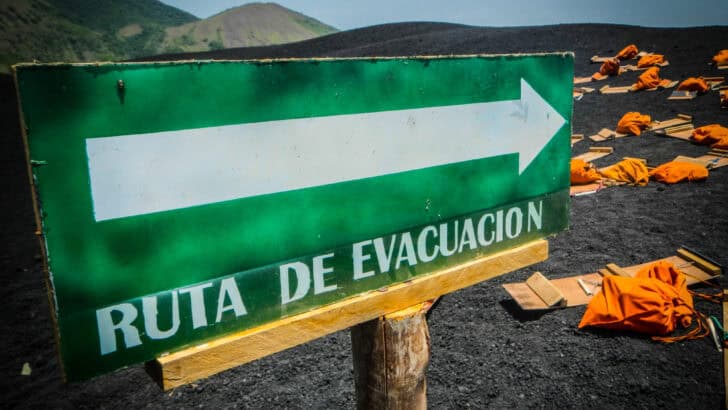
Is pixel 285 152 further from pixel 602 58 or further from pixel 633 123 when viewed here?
pixel 602 58

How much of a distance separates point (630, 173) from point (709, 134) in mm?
3346

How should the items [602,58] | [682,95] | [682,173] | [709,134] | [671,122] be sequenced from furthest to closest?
1. [602,58]
2. [682,95]
3. [671,122]
4. [709,134]
5. [682,173]

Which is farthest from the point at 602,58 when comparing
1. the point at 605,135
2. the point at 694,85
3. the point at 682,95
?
the point at 605,135

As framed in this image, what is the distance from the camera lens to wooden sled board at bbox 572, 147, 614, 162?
1041 centimetres

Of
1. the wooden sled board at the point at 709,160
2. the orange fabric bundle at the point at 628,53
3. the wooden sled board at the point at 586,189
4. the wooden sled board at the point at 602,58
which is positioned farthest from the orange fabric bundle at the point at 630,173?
the orange fabric bundle at the point at 628,53

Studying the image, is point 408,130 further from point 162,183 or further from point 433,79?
point 162,183

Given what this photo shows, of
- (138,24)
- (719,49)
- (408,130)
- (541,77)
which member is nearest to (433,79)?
(408,130)

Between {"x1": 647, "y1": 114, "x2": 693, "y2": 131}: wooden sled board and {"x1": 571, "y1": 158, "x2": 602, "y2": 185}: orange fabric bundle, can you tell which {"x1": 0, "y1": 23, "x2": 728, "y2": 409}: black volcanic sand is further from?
{"x1": 647, "y1": 114, "x2": 693, "y2": 131}: wooden sled board

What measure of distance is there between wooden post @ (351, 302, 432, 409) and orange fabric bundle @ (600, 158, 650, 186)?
9059 mm

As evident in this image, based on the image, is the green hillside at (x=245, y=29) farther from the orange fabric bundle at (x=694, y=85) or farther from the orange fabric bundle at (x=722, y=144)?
the orange fabric bundle at (x=722, y=144)

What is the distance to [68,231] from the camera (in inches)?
35.0

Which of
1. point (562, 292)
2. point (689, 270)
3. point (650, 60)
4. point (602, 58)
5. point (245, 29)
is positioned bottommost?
point (562, 292)

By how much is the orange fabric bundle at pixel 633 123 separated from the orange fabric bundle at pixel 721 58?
20.8 ft

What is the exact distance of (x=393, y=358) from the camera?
1.37 m
